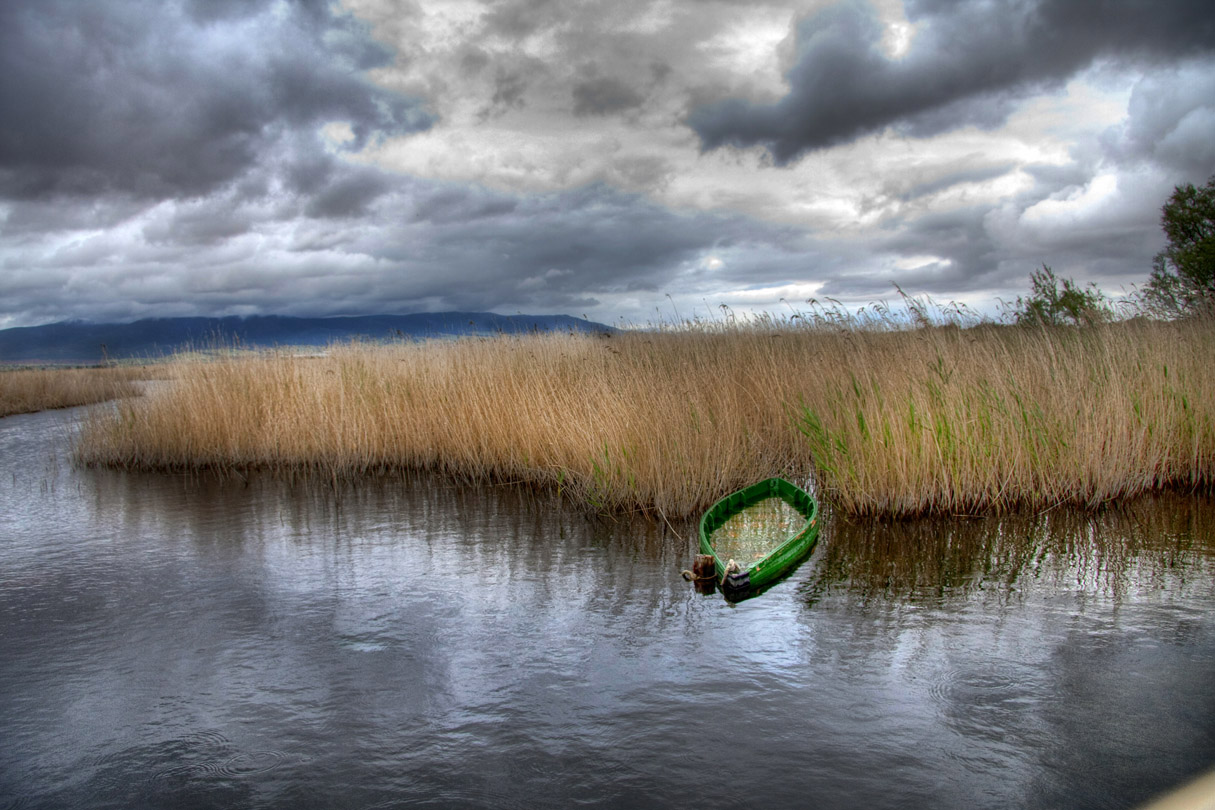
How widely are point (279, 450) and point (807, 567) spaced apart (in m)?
8.02

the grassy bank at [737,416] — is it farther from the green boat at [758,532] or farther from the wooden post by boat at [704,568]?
the wooden post by boat at [704,568]

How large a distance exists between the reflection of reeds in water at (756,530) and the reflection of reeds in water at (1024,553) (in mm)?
343

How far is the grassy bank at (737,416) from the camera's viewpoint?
6715 mm

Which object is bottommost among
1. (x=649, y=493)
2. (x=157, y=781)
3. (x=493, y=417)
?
(x=157, y=781)

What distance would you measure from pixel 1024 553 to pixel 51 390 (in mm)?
24085

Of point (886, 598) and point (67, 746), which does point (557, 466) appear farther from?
point (67, 746)

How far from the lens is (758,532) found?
5988 millimetres

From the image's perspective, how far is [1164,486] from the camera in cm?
784

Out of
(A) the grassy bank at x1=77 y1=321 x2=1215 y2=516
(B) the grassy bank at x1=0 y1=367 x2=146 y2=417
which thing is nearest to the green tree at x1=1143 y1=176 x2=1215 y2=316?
(A) the grassy bank at x1=77 y1=321 x2=1215 y2=516

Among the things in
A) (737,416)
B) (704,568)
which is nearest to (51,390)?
(737,416)

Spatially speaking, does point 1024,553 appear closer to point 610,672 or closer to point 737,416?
point 737,416

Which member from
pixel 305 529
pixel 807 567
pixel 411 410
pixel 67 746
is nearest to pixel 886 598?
pixel 807 567

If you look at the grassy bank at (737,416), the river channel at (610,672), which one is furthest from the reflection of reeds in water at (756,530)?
the grassy bank at (737,416)

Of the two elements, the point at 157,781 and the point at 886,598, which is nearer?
the point at 157,781
